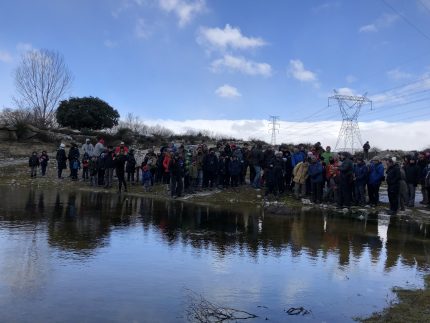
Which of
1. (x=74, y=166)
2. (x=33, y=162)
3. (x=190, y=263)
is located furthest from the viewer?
(x=33, y=162)

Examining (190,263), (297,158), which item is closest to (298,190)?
(297,158)

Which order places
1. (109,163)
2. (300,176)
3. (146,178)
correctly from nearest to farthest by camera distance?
1. (300,176)
2. (146,178)
3. (109,163)

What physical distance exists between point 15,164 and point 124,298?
87.1ft

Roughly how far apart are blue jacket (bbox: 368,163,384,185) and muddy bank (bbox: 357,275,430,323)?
38.5ft

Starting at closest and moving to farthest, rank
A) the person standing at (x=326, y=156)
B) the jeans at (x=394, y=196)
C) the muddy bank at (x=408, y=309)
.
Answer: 1. the muddy bank at (x=408, y=309)
2. the jeans at (x=394, y=196)
3. the person standing at (x=326, y=156)

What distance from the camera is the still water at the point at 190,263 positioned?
666 cm

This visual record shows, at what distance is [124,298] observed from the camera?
22.5 feet

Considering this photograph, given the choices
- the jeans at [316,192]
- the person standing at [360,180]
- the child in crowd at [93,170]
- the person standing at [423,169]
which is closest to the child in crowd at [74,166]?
the child in crowd at [93,170]

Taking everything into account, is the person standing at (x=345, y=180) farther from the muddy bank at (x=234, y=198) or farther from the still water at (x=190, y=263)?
the still water at (x=190, y=263)

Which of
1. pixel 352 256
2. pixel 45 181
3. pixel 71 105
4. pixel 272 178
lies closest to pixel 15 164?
pixel 45 181

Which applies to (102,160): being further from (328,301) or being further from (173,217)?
(328,301)

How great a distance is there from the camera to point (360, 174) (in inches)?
756

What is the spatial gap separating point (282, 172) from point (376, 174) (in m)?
3.79

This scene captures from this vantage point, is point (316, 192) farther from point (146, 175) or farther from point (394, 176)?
point (146, 175)
